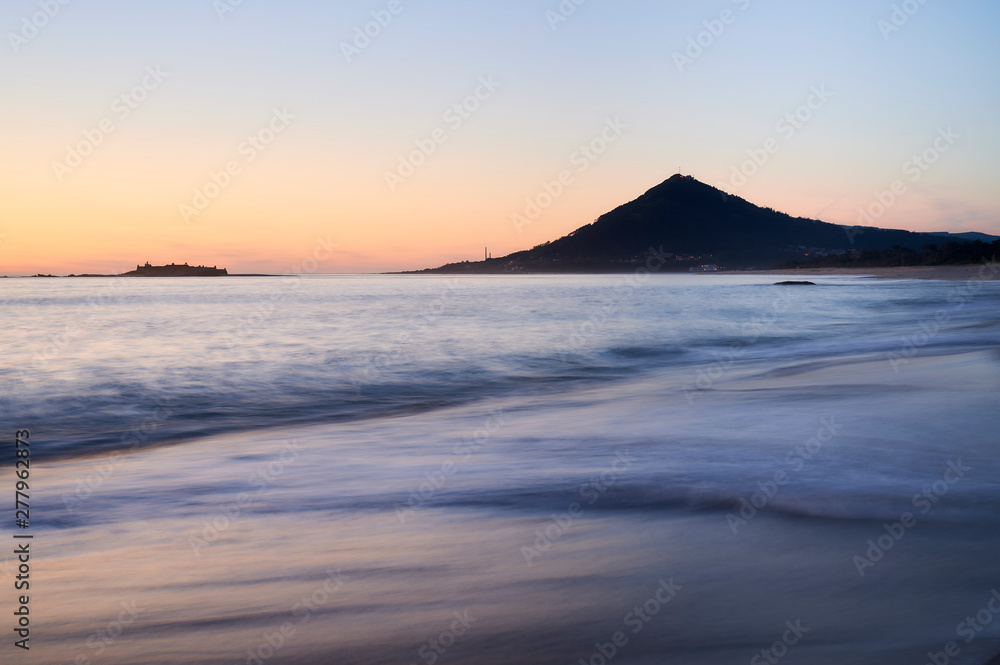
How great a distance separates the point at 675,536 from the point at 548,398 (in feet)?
24.2

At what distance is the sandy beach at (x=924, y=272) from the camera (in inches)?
3066

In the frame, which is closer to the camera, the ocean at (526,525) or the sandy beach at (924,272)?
the ocean at (526,525)

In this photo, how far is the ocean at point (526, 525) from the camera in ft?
9.45

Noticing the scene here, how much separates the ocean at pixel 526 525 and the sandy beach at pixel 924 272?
81.6 meters

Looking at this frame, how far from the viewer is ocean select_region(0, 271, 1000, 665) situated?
2.88 m

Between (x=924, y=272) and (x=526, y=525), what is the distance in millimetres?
113060

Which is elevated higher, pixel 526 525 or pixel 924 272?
pixel 924 272

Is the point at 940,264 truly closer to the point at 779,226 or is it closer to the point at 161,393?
the point at 779,226

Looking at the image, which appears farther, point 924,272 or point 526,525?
point 924,272

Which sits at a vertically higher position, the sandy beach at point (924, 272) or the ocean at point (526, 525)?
the sandy beach at point (924, 272)

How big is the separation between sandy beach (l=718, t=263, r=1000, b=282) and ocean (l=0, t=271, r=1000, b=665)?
81.6 m

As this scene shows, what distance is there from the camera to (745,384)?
11430 millimetres

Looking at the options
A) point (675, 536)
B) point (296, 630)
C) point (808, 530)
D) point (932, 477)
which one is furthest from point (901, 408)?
point (296, 630)

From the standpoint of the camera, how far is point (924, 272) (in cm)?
9925
